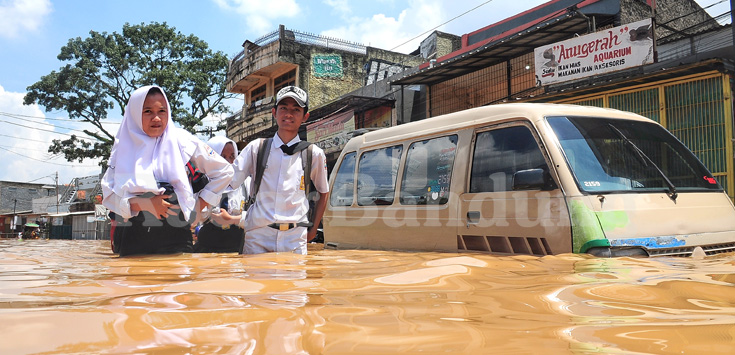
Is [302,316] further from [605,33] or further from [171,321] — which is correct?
[605,33]

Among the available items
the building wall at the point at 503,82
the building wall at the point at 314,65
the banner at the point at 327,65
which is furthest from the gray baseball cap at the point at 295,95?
the banner at the point at 327,65

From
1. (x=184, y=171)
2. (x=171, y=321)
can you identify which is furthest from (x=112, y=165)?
(x=171, y=321)

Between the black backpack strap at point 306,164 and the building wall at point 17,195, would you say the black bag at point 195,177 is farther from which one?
the building wall at point 17,195

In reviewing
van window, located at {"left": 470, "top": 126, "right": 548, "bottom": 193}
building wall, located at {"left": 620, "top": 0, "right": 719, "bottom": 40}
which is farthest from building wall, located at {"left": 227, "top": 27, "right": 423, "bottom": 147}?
van window, located at {"left": 470, "top": 126, "right": 548, "bottom": 193}

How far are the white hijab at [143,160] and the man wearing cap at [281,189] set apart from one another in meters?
0.56

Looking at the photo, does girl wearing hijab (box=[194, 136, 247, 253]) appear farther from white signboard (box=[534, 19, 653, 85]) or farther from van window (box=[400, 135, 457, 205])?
white signboard (box=[534, 19, 653, 85])

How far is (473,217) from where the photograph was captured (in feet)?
12.4

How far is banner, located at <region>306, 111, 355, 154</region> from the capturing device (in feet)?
56.0

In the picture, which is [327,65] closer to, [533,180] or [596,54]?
[596,54]

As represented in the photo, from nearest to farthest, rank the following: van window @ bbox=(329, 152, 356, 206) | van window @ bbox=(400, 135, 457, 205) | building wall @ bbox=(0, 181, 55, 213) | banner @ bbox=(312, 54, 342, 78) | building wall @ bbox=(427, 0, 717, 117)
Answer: van window @ bbox=(400, 135, 457, 205) < van window @ bbox=(329, 152, 356, 206) < building wall @ bbox=(427, 0, 717, 117) < banner @ bbox=(312, 54, 342, 78) < building wall @ bbox=(0, 181, 55, 213)

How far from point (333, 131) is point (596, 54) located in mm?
9756

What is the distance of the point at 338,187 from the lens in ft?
18.5

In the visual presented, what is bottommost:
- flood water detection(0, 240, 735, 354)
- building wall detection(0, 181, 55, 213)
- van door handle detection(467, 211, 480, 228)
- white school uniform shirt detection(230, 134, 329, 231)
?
flood water detection(0, 240, 735, 354)

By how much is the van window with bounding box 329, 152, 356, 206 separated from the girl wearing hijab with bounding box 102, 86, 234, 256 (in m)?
2.43
